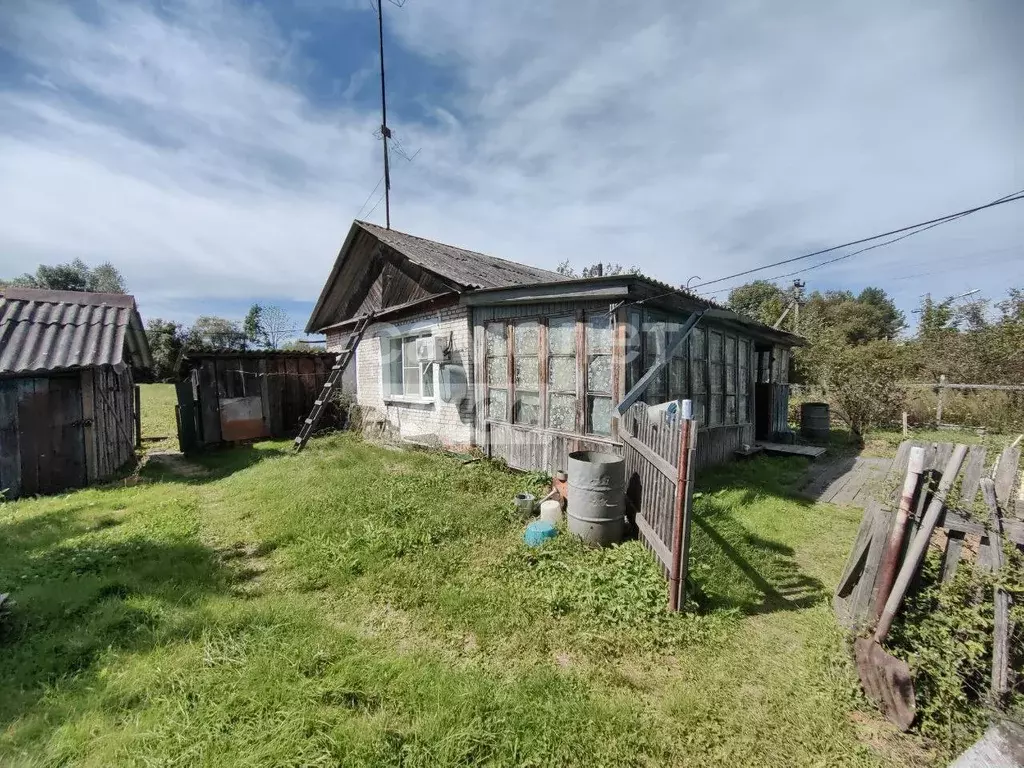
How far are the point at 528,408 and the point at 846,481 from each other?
5.98m

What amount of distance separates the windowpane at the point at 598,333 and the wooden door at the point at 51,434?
341 inches

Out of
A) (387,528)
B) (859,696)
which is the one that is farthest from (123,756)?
(859,696)

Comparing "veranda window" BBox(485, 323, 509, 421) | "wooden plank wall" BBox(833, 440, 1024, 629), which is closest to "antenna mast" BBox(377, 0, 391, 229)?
"veranda window" BBox(485, 323, 509, 421)

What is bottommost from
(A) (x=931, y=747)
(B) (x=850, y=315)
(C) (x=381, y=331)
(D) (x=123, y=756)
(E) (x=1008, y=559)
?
(A) (x=931, y=747)

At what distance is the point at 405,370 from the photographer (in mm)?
9711

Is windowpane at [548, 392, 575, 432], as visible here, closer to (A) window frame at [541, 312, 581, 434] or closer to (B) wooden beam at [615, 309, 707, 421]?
(A) window frame at [541, 312, 581, 434]

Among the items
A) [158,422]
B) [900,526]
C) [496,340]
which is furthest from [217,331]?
[900,526]

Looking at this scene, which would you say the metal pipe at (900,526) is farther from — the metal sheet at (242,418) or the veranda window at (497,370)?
the metal sheet at (242,418)

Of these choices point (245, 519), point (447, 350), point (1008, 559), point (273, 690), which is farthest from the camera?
point (447, 350)

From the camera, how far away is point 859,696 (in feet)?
8.48

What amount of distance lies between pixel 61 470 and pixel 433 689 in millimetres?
8190

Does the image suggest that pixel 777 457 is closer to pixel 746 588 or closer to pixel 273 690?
pixel 746 588

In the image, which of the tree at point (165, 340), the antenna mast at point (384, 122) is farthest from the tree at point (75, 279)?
the antenna mast at point (384, 122)

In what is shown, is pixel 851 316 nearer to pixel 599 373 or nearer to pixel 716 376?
pixel 716 376
